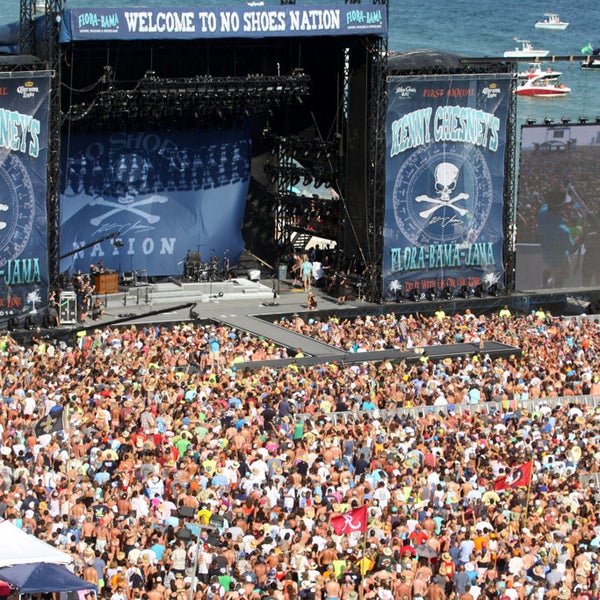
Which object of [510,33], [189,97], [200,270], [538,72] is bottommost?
[200,270]

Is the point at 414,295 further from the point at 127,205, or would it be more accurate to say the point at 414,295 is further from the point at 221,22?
the point at 221,22

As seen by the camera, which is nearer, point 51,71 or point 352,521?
point 352,521

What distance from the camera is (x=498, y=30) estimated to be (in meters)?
128

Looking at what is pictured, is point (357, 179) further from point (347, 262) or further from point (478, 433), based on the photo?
point (478, 433)

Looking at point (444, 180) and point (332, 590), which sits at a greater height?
point (444, 180)

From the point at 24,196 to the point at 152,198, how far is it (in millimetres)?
6175

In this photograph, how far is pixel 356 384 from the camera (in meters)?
30.9

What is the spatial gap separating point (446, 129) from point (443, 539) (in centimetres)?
2245

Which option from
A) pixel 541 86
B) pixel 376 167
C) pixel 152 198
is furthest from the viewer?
pixel 541 86

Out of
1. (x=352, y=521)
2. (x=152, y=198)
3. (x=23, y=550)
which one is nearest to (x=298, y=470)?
(x=352, y=521)

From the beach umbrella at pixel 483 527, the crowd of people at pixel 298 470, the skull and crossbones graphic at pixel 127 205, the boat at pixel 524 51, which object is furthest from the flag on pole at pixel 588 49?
the beach umbrella at pixel 483 527

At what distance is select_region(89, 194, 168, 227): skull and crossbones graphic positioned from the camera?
42938 millimetres

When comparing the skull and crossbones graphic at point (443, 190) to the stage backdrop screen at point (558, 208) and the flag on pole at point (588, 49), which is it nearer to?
the stage backdrop screen at point (558, 208)

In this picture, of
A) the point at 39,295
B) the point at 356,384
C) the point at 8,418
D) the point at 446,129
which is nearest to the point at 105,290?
the point at 39,295
